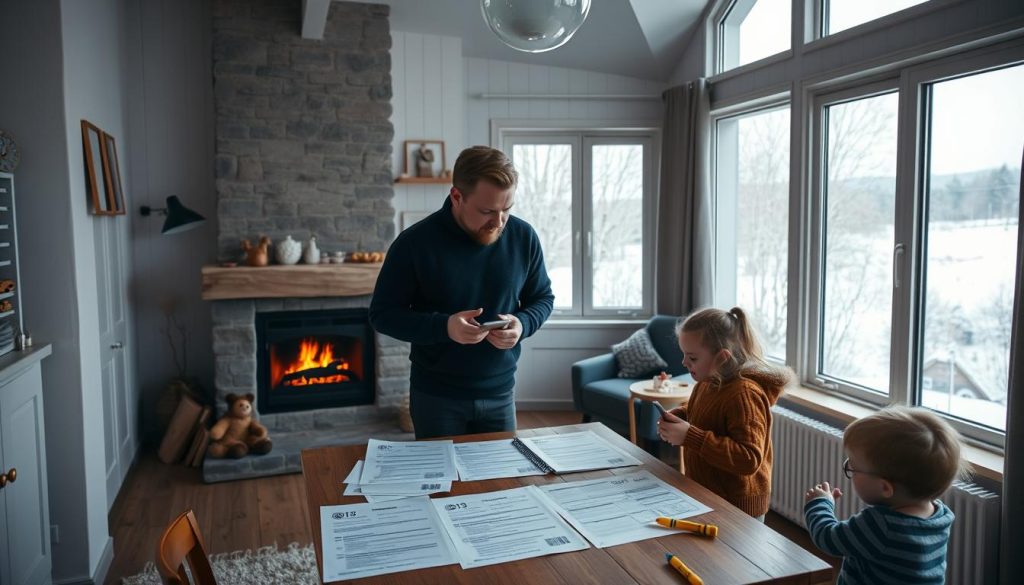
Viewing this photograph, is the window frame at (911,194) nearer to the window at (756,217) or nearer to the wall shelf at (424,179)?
the window at (756,217)

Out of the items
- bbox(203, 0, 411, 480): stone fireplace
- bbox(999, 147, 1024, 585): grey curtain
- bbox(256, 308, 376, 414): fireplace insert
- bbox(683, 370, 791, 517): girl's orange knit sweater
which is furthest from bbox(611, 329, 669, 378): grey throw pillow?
bbox(683, 370, 791, 517): girl's orange knit sweater

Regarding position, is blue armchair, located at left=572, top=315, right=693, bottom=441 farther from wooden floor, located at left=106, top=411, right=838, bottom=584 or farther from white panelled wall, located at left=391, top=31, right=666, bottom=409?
wooden floor, located at left=106, top=411, right=838, bottom=584

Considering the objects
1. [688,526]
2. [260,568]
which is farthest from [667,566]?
[260,568]

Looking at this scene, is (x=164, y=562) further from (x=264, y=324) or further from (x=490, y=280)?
(x=264, y=324)

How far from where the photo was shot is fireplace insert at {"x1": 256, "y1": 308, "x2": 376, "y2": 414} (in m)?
4.60

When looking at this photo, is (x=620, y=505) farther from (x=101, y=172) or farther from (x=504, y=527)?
(x=101, y=172)

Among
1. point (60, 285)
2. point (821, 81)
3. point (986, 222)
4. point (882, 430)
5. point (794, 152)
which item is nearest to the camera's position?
point (882, 430)

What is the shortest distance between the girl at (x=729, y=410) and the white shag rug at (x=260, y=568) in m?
1.71

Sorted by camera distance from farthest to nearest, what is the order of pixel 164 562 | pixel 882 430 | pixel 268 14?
1. pixel 268 14
2. pixel 882 430
3. pixel 164 562

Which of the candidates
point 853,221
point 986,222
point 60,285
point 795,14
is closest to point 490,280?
point 60,285

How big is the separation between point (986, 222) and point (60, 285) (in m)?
3.38

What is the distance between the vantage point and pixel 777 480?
3.56 metres

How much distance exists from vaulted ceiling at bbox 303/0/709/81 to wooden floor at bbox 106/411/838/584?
2625 millimetres

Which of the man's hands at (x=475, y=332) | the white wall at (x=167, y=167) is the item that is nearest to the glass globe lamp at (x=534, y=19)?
the man's hands at (x=475, y=332)
